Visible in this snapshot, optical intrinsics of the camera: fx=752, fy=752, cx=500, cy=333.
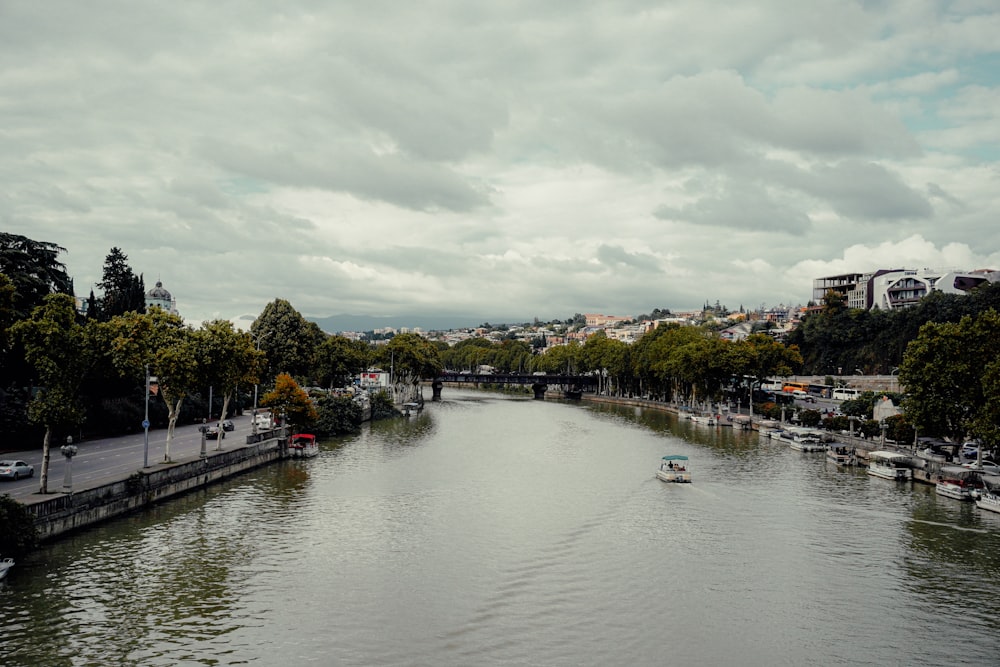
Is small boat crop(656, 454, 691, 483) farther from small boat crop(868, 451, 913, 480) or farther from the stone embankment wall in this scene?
the stone embankment wall

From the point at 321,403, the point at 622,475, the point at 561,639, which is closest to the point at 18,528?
the point at 561,639

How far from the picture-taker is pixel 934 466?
5556 cm

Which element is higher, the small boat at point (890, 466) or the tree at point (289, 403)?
the tree at point (289, 403)

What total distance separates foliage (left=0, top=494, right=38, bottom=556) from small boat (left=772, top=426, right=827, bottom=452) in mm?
66591

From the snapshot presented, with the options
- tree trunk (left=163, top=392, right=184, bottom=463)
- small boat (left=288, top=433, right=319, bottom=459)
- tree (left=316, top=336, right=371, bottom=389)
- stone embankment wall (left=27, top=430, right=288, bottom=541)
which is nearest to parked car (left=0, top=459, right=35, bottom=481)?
stone embankment wall (left=27, top=430, right=288, bottom=541)

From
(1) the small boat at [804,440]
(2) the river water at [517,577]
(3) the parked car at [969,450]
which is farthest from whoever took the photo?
(1) the small boat at [804,440]

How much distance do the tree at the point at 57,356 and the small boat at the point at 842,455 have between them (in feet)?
194

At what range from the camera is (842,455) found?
6725 cm

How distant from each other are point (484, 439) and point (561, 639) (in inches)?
2263

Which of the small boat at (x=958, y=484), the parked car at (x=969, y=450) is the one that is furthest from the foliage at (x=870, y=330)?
the small boat at (x=958, y=484)

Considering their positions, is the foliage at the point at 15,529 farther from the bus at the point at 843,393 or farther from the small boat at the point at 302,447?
the bus at the point at 843,393

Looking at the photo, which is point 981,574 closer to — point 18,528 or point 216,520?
point 216,520

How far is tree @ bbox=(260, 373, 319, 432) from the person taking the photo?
230 feet

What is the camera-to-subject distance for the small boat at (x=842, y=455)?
2625 inches
